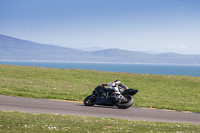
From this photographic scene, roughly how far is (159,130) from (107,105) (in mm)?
7684

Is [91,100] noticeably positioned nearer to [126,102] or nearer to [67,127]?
[126,102]

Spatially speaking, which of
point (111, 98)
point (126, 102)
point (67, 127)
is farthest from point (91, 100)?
point (67, 127)

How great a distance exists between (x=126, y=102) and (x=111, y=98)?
3.26 ft

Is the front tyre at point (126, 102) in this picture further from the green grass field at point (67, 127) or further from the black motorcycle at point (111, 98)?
the green grass field at point (67, 127)

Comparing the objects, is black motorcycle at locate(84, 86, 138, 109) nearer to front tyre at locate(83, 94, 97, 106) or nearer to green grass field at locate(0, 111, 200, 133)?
front tyre at locate(83, 94, 97, 106)

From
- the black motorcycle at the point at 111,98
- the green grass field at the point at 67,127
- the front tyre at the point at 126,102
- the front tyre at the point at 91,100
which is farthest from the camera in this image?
the front tyre at the point at 91,100

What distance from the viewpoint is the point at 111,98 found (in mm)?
17828

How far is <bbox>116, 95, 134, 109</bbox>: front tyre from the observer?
1739cm

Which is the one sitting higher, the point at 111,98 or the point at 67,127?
the point at 111,98

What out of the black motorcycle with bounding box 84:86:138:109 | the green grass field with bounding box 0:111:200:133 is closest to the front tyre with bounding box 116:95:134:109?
the black motorcycle with bounding box 84:86:138:109

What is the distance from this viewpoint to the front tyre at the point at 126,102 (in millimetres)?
17391

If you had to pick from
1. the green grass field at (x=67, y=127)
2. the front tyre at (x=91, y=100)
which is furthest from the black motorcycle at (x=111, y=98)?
the green grass field at (x=67, y=127)

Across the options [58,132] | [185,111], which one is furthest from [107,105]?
[58,132]

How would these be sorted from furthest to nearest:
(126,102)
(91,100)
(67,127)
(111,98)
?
1. (91,100)
2. (126,102)
3. (111,98)
4. (67,127)
